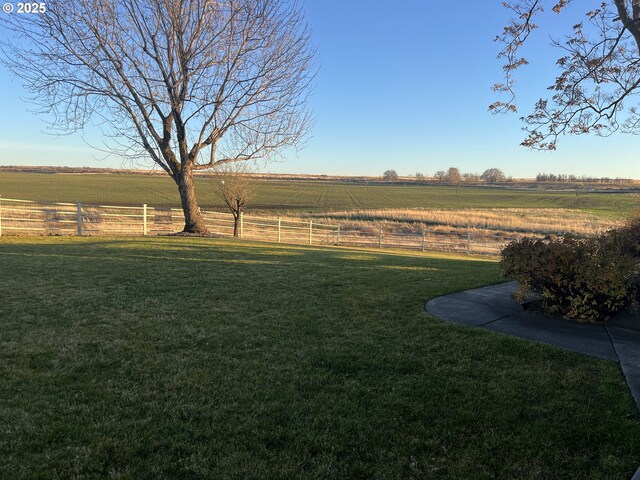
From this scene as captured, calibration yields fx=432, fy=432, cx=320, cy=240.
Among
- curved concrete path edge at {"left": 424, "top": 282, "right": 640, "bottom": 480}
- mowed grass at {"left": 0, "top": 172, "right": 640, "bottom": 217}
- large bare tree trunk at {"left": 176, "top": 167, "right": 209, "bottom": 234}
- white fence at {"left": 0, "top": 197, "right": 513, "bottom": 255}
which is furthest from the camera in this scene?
mowed grass at {"left": 0, "top": 172, "right": 640, "bottom": 217}

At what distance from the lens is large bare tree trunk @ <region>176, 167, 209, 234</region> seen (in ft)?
55.7

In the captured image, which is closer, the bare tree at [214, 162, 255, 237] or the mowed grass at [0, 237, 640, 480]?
the mowed grass at [0, 237, 640, 480]

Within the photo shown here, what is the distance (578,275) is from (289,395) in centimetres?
412

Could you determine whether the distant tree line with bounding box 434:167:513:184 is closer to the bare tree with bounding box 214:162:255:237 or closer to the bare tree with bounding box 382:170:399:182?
the bare tree with bounding box 382:170:399:182

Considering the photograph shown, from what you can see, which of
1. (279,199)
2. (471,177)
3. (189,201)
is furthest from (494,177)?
(189,201)

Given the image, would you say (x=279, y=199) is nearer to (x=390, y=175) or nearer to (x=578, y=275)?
(x=578, y=275)

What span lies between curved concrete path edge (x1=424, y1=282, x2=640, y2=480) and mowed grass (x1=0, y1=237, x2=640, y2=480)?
0.89 feet

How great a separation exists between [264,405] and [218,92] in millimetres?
14698

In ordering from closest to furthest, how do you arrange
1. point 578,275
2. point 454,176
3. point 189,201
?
point 578,275, point 189,201, point 454,176

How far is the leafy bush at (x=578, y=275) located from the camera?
530cm

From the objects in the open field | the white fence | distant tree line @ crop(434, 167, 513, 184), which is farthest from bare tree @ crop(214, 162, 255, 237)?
distant tree line @ crop(434, 167, 513, 184)

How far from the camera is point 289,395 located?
11.0ft

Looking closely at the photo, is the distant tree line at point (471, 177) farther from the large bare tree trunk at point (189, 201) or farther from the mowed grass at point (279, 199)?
the large bare tree trunk at point (189, 201)

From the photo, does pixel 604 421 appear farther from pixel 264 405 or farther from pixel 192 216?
pixel 192 216
